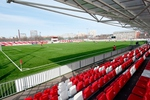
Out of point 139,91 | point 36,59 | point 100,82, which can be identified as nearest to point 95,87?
point 100,82

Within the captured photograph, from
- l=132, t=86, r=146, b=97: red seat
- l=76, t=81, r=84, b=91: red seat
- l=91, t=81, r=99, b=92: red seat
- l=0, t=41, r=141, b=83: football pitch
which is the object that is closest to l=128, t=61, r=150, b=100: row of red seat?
l=132, t=86, r=146, b=97: red seat

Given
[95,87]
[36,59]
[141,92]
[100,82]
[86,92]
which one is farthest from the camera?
[36,59]

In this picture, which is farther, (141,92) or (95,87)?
(95,87)

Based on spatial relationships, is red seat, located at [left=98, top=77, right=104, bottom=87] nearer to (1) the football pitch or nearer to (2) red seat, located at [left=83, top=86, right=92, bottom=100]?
(2) red seat, located at [left=83, top=86, right=92, bottom=100]

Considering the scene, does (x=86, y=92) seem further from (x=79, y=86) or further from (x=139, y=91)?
(x=139, y=91)

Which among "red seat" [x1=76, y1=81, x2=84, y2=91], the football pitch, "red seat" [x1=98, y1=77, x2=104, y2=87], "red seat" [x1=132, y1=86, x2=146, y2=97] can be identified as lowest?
the football pitch

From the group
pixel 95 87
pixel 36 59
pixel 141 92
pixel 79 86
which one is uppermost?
pixel 141 92

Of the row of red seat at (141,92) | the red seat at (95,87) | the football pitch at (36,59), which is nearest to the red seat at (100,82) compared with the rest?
the red seat at (95,87)

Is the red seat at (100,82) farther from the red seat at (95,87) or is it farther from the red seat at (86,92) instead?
the red seat at (86,92)

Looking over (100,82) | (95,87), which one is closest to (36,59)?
(100,82)

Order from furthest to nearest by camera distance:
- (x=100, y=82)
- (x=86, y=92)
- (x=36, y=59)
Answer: (x=36, y=59) < (x=100, y=82) < (x=86, y=92)

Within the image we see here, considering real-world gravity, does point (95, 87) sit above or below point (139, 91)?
below

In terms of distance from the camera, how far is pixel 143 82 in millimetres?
5152

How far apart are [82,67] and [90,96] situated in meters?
7.63
